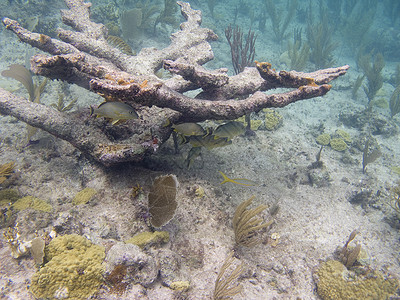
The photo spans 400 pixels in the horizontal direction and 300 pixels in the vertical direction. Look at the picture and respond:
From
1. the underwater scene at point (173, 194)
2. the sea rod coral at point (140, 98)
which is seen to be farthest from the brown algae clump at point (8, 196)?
the sea rod coral at point (140, 98)

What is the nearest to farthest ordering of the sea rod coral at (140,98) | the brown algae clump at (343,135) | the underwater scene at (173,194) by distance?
the underwater scene at (173,194) → the sea rod coral at (140,98) → the brown algae clump at (343,135)

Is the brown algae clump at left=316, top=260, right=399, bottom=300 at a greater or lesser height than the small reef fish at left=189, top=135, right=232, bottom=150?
lesser

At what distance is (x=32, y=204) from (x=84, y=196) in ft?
2.36

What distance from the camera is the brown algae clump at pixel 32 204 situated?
3.06m

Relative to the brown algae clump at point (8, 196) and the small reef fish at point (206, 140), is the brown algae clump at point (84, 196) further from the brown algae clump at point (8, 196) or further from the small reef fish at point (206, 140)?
the small reef fish at point (206, 140)

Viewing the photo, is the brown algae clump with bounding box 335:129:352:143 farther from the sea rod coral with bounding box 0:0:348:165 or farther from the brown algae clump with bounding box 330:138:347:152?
the sea rod coral with bounding box 0:0:348:165

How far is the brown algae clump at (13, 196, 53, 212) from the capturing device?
3.06 m

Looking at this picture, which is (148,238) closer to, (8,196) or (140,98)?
(140,98)

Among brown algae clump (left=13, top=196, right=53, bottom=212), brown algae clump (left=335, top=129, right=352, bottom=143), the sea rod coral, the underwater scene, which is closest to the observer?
the underwater scene

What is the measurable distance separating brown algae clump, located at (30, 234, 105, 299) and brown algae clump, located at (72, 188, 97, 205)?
2.58 ft

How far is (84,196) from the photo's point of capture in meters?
3.22

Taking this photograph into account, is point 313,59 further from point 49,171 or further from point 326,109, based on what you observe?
point 49,171

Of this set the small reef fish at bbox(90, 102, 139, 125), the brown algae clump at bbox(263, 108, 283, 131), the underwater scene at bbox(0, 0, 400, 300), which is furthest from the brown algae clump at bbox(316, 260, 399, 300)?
the brown algae clump at bbox(263, 108, 283, 131)

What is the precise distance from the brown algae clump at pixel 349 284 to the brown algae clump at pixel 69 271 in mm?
3046
